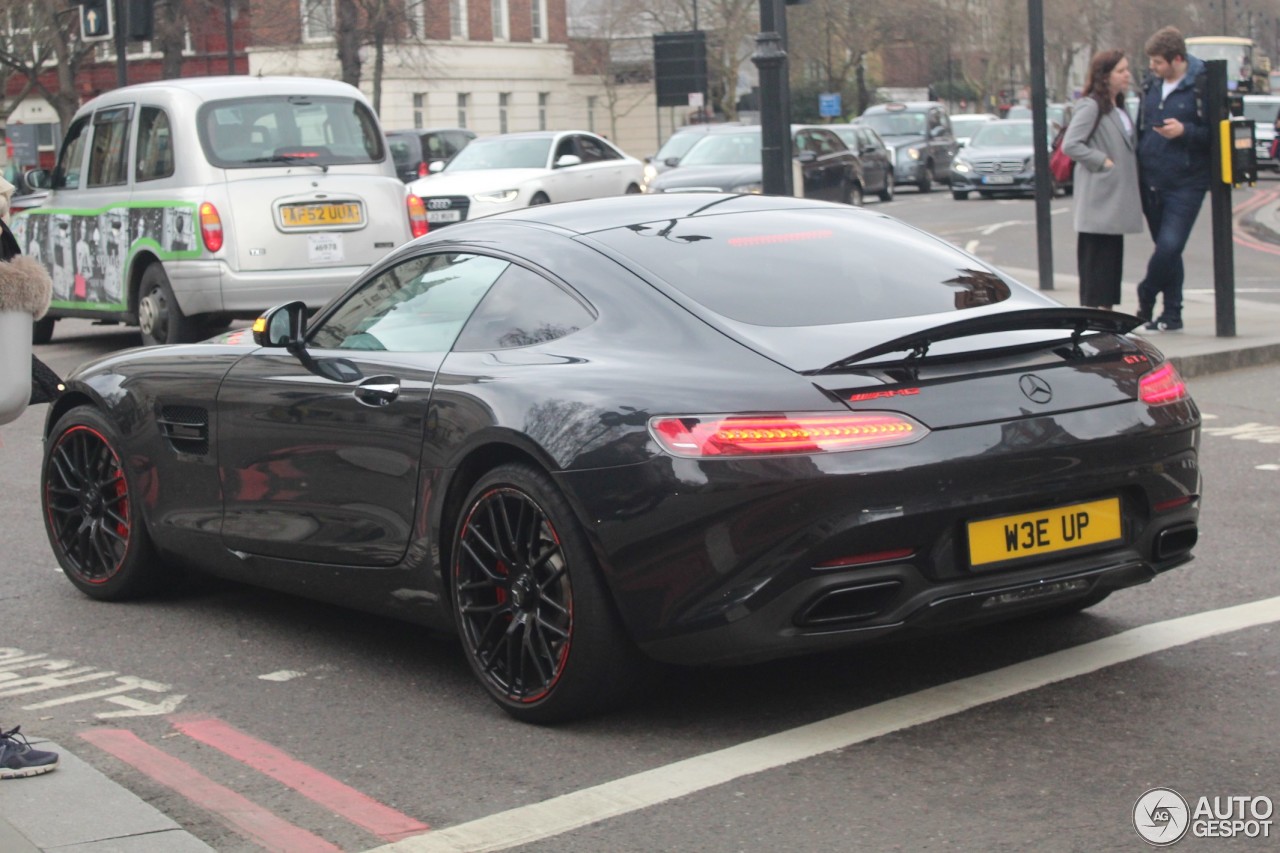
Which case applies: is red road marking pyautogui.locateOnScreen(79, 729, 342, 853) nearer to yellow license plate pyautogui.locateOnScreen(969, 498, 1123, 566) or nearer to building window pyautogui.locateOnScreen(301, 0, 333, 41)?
yellow license plate pyautogui.locateOnScreen(969, 498, 1123, 566)

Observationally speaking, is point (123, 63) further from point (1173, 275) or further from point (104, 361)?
point (104, 361)

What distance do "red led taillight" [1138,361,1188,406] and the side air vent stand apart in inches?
115

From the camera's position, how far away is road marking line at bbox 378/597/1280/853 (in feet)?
13.4

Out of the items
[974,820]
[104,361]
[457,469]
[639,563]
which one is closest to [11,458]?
[104,361]

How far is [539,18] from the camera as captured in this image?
76938 millimetres

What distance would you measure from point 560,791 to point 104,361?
10.3ft

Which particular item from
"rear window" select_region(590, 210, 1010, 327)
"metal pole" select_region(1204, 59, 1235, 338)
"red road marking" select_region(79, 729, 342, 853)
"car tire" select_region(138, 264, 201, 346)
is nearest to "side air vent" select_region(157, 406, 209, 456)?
"red road marking" select_region(79, 729, 342, 853)

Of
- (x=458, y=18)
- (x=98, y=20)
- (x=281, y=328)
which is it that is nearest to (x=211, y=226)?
(x=98, y=20)

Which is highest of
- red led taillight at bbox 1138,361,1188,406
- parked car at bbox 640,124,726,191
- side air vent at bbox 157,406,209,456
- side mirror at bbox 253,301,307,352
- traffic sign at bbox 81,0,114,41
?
traffic sign at bbox 81,0,114,41

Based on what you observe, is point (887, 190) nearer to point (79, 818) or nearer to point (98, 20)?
point (98, 20)

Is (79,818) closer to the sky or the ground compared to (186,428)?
closer to the ground

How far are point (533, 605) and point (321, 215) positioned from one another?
9178 mm

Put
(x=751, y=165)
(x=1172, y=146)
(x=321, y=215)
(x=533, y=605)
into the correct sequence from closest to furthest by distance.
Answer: (x=533, y=605) → (x=1172, y=146) → (x=321, y=215) → (x=751, y=165)

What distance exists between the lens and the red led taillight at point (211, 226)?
13.2 meters
